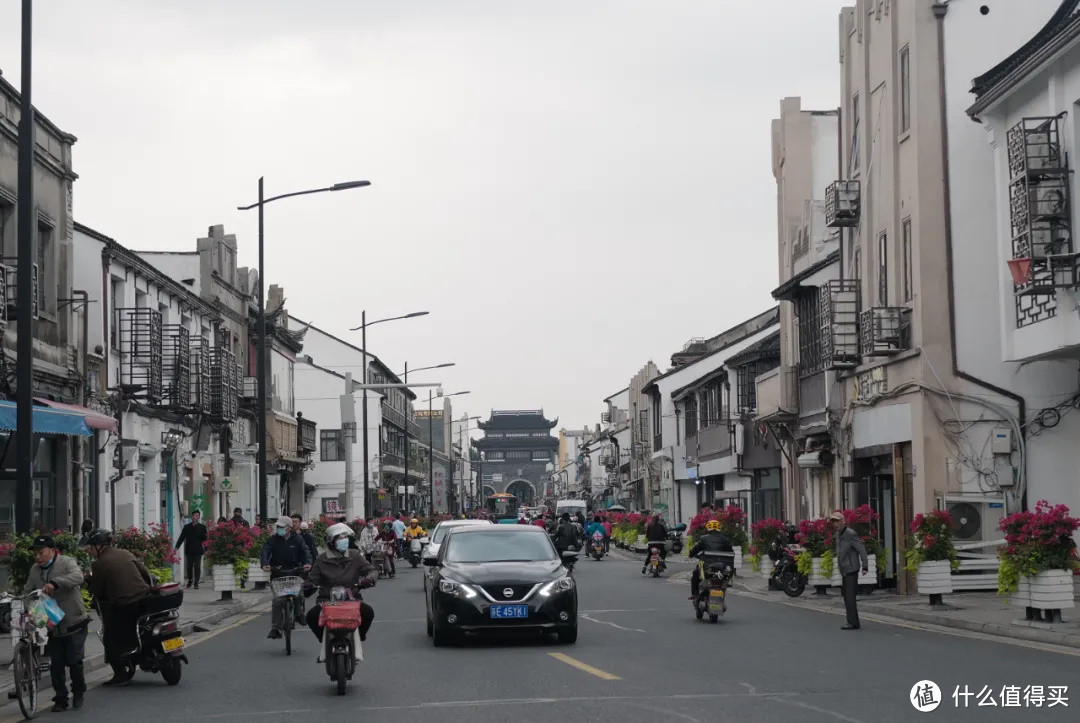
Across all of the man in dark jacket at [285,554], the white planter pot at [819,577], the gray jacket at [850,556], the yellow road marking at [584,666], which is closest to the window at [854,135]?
the white planter pot at [819,577]

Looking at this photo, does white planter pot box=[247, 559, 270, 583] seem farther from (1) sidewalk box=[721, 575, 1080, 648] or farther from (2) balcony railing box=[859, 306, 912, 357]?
(2) balcony railing box=[859, 306, 912, 357]

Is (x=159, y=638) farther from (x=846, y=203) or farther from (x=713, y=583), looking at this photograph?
(x=846, y=203)

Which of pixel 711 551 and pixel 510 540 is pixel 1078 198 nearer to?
A: pixel 711 551

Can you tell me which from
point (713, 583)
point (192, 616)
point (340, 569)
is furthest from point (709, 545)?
point (192, 616)

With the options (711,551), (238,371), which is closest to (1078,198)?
(711,551)

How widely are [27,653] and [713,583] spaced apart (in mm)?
11678

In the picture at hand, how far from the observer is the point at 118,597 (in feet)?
50.1

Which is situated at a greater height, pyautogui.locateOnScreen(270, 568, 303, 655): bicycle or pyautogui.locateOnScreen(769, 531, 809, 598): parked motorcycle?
pyautogui.locateOnScreen(270, 568, 303, 655): bicycle

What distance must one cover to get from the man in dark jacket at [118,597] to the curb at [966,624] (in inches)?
412

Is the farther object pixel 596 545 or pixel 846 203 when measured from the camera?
pixel 596 545

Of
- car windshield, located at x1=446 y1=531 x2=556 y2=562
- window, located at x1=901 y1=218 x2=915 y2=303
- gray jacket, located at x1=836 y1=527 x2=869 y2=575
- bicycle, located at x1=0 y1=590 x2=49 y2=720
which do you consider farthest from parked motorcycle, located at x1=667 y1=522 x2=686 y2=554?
bicycle, located at x1=0 y1=590 x2=49 y2=720

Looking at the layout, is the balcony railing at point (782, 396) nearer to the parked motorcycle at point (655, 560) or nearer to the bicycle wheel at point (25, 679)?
the parked motorcycle at point (655, 560)

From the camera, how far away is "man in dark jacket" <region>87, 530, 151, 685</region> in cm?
1529

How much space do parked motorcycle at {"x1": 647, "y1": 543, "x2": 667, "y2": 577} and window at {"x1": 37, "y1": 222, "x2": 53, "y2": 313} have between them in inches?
705
